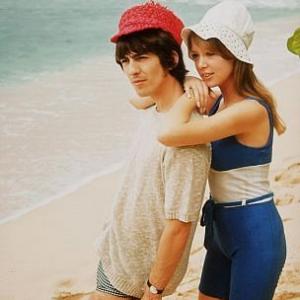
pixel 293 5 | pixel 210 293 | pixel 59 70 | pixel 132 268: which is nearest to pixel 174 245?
pixel 132 268

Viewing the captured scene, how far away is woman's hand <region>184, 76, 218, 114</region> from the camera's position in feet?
4.22

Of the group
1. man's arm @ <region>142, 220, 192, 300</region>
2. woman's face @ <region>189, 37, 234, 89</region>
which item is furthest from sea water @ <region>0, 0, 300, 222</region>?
man's arm @ <region>142, 220, 192, 300</region>

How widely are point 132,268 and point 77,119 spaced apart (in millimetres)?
739

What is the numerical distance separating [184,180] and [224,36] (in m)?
0.36

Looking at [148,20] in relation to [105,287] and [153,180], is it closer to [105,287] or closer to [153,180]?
[153,180]

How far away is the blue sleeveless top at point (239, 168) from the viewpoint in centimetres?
138

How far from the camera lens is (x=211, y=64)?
1.37 m

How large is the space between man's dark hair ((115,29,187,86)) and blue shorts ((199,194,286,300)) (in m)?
0.41

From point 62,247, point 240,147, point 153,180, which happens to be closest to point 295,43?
point 240,147

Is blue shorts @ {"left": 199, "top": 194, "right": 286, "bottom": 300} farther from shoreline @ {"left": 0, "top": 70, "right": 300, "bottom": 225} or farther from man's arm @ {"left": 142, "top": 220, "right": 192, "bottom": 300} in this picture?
shoreline @ {"left": 0, "top": 70, "right": 300, "bottom": 225}

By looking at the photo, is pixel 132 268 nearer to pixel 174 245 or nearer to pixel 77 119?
pixel 174 245

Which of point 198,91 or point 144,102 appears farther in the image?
point 144,102

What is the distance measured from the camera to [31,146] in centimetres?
192

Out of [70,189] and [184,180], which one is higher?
[184,180]
